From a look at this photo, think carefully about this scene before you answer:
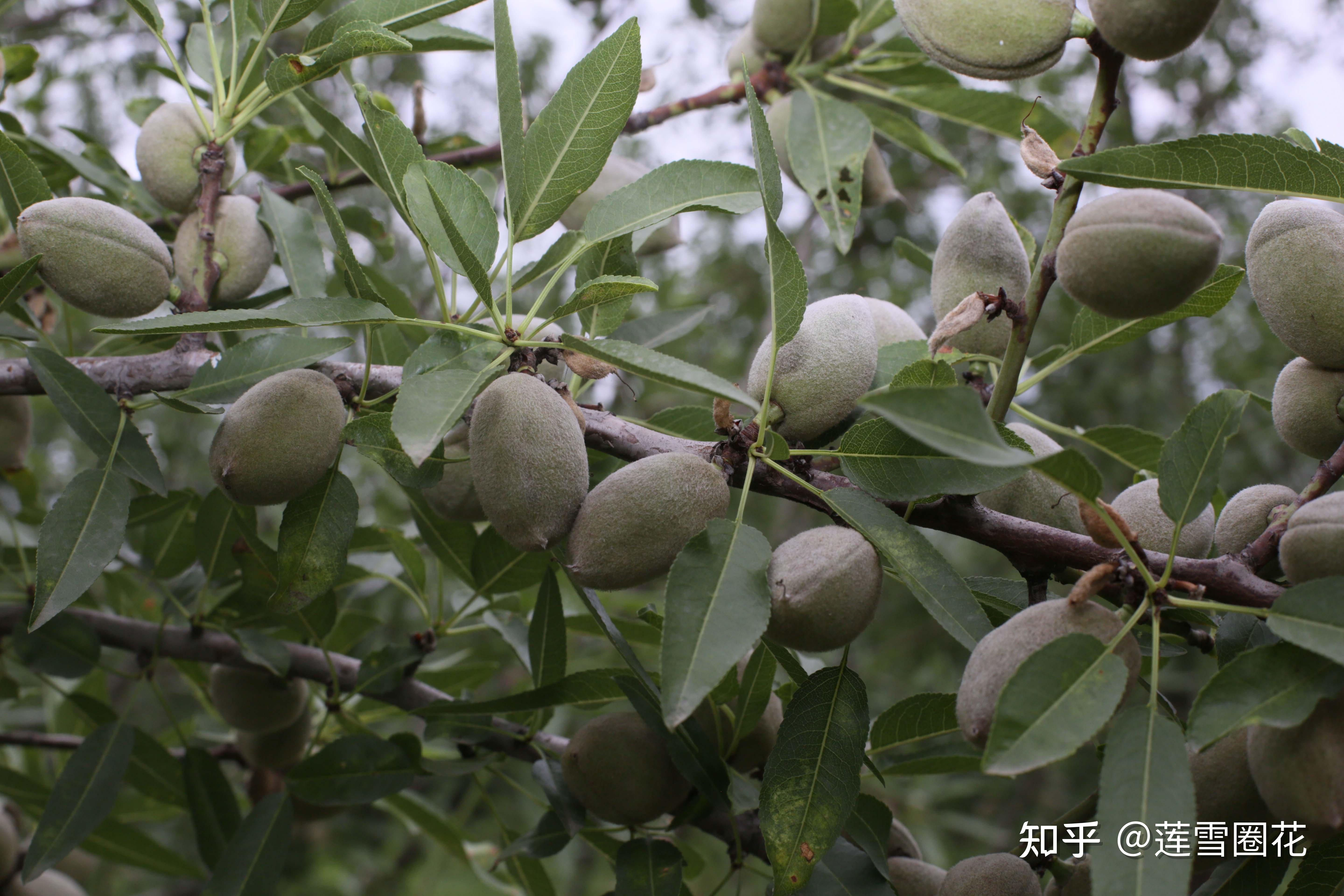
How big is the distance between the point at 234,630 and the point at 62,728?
735 millimetres

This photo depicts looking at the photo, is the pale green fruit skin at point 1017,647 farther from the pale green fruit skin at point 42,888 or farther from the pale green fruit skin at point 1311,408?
the pale green fruit skin at point 42,888

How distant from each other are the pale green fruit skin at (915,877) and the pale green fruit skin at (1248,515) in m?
0.43

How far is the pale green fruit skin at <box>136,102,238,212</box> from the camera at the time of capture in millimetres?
1157

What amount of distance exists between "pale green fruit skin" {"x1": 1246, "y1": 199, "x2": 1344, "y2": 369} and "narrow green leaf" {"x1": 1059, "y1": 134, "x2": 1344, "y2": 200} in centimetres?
8

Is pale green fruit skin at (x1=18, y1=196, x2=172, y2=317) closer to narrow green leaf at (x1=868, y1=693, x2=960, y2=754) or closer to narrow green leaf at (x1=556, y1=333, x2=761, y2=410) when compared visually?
narrow green leaf at (x1=556, y1=333, x2=761, y2=410)

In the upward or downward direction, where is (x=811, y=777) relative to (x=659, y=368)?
downward

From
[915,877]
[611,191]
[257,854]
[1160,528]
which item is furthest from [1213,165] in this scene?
[257,854]

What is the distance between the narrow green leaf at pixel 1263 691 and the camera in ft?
2.15

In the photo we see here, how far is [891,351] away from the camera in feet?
3.32

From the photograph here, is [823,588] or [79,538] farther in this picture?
[79,538]

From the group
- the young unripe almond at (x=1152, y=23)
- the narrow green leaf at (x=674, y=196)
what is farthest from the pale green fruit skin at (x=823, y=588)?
the young unripe almond at (x=1152, y=23)

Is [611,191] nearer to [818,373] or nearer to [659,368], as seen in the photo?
[818,373]

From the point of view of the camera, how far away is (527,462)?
789 mm

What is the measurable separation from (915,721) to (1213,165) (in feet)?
1.96
